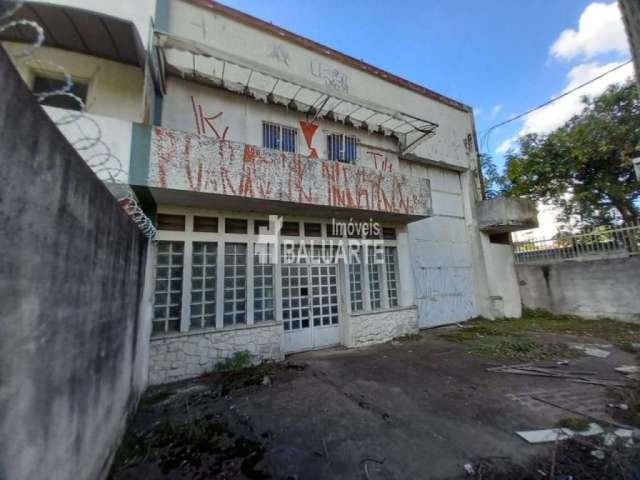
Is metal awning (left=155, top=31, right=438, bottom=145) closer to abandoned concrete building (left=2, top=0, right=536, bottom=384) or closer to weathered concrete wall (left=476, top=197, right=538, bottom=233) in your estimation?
abandoned concrete building (left=2, top=0, right=536, bottom=384)

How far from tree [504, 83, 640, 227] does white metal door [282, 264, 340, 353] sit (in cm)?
1077

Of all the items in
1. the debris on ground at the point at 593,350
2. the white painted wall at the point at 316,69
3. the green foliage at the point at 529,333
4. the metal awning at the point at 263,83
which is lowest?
the debris on ground at the point at 593,350

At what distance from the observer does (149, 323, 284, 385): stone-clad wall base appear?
4477 mm

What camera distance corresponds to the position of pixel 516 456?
254 centimetres

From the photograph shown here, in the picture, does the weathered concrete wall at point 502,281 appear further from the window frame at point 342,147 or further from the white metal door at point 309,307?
the white metal door at point 309,307

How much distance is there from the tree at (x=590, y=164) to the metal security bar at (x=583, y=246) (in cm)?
264

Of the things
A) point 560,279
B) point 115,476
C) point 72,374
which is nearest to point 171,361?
point 115,476

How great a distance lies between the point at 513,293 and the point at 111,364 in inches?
450

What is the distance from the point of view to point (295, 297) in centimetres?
616

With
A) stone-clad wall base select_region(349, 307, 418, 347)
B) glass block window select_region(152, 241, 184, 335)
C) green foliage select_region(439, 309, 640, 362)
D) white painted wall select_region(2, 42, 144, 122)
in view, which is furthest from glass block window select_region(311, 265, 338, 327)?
white painted wall select_region(2, 42, 144, 122)

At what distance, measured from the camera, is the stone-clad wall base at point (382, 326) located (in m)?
6.42

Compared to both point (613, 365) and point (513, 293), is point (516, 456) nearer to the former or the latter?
point (613, 365)

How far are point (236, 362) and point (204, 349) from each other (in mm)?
621

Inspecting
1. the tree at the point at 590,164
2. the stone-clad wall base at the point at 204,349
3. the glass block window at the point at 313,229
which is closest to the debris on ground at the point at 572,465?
the stone-clad wall base at the point at 204,349
